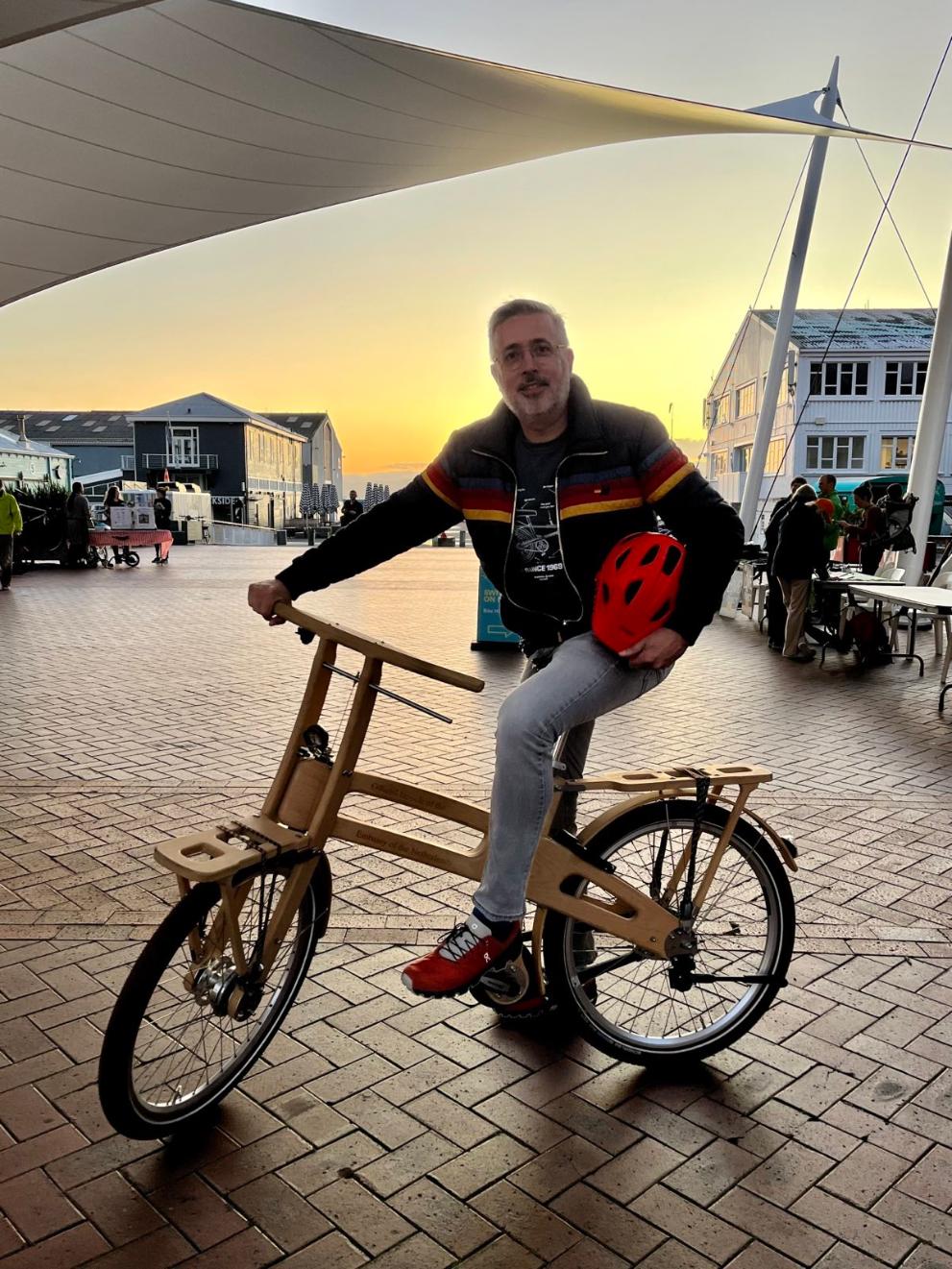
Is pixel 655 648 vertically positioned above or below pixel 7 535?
above

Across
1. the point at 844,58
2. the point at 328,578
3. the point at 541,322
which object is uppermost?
the point at 844,58

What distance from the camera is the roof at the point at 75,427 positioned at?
100688 mm

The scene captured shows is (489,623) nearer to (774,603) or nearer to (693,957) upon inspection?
(774,603)

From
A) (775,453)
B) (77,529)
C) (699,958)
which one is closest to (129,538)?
(77,529)

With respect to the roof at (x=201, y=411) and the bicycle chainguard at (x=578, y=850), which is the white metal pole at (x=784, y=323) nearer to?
the bicycle chainguard at (x=578, y=850)

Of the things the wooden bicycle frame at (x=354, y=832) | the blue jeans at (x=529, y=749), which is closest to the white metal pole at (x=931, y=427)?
the wooden bicycle frame at (x=354, y=832)

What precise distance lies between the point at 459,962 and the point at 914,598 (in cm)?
856

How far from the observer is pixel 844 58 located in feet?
62.5

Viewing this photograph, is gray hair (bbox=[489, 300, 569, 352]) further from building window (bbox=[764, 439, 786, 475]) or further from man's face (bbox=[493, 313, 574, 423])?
building window (bbox=[764, 439, 786, 475])

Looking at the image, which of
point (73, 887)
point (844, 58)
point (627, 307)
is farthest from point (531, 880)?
point (844, 58)

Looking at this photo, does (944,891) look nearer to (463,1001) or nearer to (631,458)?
(463,1001)

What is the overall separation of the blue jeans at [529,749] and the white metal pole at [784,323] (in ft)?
54.4

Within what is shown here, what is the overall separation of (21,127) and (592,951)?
9.87 metres

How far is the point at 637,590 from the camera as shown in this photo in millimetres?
2764
